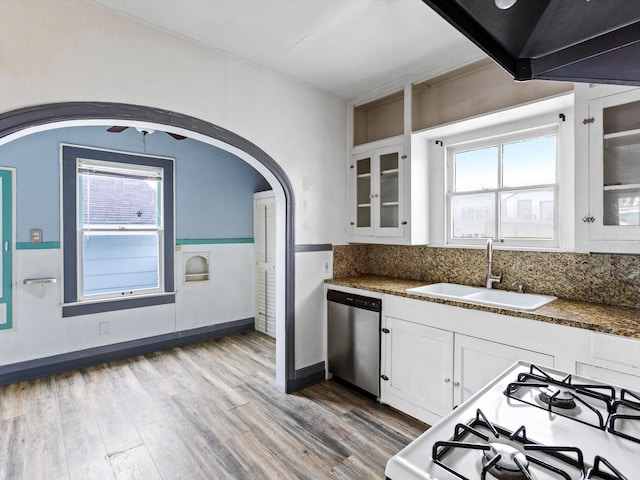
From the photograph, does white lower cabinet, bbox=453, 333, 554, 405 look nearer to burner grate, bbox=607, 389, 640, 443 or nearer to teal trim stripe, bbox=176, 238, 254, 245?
burner grate, bbox=607, 389, 640, 443

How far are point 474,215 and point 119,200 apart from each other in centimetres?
378

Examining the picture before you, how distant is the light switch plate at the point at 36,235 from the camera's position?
337 centimetres

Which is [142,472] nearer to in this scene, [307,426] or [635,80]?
[307,426]

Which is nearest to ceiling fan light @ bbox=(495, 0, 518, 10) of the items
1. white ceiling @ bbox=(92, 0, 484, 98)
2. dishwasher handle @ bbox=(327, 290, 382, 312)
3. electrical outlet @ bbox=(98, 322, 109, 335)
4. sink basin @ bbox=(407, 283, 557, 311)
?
white ceiling @ bbox=(92, 0, 484, 98)

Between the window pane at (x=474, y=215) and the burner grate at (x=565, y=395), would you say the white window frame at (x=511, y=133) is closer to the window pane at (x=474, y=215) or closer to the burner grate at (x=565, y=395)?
the window pane at (x=474, y=215)

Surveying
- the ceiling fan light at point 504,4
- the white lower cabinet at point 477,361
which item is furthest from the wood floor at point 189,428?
the ceiling fan light at point 504,4

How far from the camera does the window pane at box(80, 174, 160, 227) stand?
374 centimetres

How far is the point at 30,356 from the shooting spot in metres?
3.34

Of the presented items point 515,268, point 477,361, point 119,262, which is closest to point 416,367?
point 477,361

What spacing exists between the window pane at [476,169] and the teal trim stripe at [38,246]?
396 cm

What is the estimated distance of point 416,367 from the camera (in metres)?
→ 2.54

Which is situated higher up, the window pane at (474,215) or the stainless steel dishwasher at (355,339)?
the window pane at (474,215)

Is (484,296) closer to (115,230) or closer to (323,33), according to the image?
(323,33)

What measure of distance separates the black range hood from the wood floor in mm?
2130
